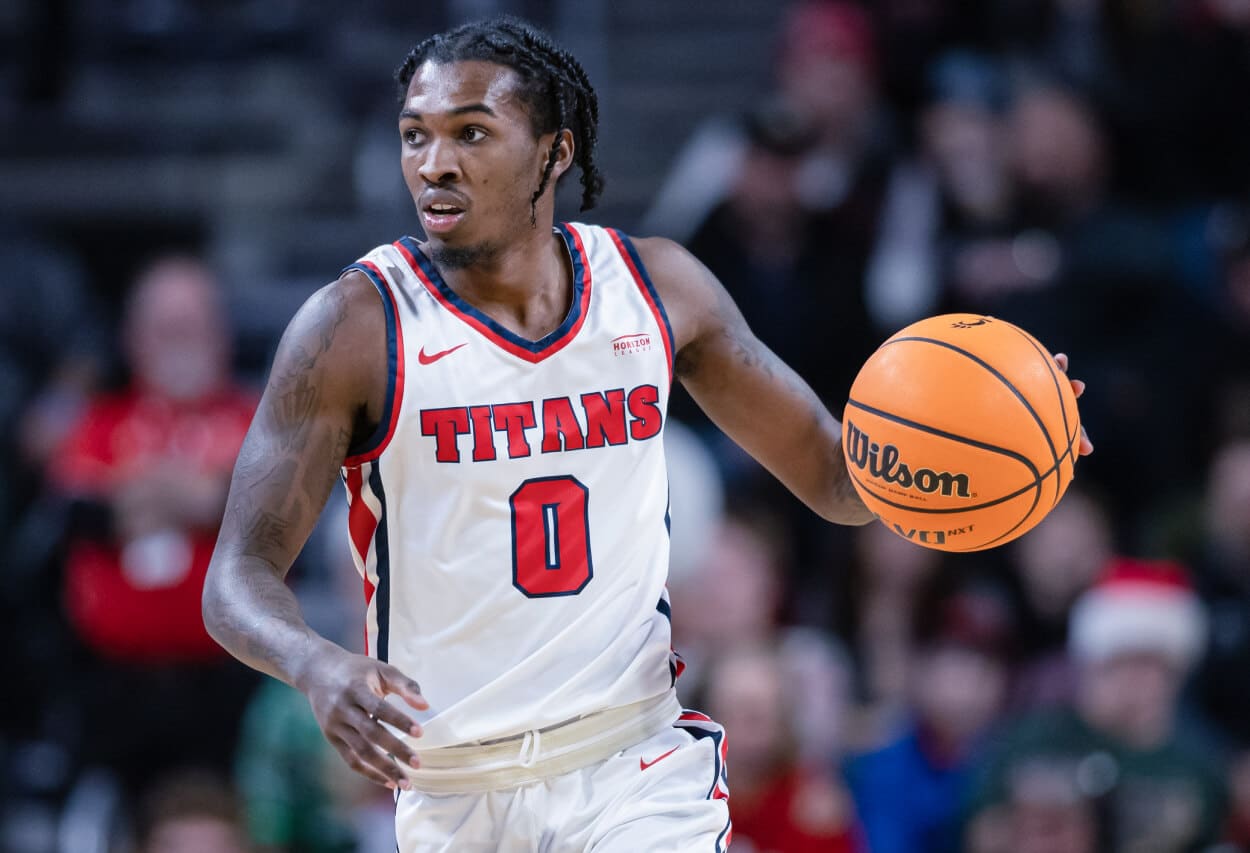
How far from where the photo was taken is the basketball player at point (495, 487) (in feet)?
14.0

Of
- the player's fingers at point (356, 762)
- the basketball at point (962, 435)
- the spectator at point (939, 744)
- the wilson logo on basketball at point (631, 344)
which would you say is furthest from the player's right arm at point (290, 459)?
the spectator at point (939, 744)

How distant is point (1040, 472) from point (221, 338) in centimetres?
522

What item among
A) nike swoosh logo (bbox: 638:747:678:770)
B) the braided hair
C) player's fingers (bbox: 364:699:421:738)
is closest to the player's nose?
the braided hair

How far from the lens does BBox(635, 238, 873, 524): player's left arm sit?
15.7 ft

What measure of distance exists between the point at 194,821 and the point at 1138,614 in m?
4.05

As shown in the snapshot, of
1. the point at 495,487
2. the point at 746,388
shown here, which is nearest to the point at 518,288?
the point at 495,487

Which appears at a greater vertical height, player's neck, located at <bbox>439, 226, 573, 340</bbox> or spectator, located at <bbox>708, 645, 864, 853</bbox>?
player's neck, located at <bbox>439, 226, 573, 340</bbox>

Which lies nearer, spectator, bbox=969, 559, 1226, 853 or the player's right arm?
the player's right arm

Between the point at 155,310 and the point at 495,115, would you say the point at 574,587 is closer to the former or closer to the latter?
the point at 495,115

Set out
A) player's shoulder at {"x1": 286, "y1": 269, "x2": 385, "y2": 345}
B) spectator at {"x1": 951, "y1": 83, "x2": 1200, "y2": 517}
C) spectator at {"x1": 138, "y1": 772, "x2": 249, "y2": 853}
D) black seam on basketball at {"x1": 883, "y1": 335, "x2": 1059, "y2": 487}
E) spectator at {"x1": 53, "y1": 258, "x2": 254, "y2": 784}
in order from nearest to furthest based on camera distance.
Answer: player's shoulder at {"x1": 286, "y1": 269, "x2": 385, "y2": 345}, black seam on basketball at {"x1": 883, "y1": 335, "x2": 1059, "y2": 487}, spectator at {"x1": 138, "y1": 772, "x2": 249, "y2": 853}, spectator at {"x1": 53, "y1": 258, "x2": 254, "y2": 784}, spectator at {"x1": 951, "y1": 83, "x2": 1200, "y2": 517}

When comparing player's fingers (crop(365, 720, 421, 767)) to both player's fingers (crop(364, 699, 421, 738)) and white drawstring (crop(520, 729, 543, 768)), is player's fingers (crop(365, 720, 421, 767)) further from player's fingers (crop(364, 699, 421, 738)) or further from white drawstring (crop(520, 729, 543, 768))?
white drawstring (crop(520, 729, 543, 768))

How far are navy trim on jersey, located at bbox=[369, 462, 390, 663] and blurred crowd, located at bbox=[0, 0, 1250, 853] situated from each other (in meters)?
2.89

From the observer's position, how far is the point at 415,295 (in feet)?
14.6

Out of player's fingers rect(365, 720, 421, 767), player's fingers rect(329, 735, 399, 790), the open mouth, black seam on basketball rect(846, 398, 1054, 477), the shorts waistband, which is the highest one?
the open mouth
